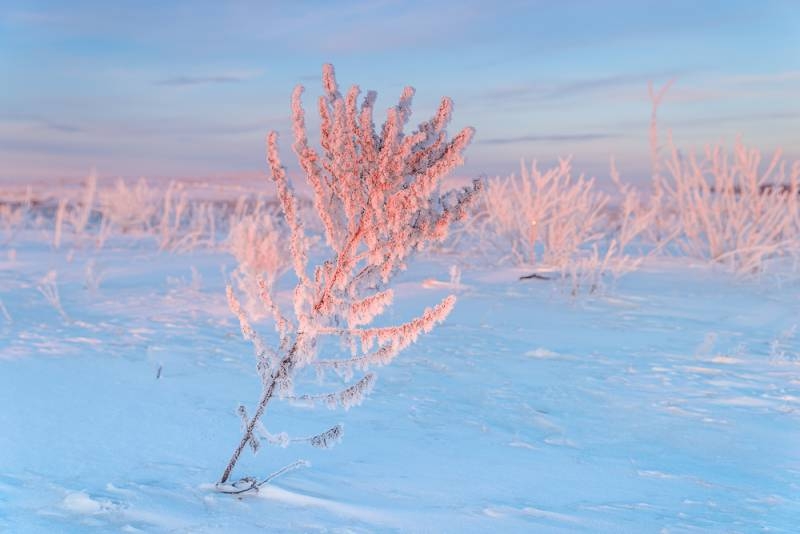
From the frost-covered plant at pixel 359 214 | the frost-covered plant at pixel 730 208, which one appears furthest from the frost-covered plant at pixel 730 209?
the frost-covered plant at pixel 359 214

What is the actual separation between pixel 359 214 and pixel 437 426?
4.06 ft

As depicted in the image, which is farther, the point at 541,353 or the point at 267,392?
the point at 541,353

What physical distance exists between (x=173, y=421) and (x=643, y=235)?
1240cm

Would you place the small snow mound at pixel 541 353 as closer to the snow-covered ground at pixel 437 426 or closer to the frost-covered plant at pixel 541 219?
the snow-covered ground at pixel 437 426

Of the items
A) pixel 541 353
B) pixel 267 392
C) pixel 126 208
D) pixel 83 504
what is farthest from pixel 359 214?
pixel 126 208

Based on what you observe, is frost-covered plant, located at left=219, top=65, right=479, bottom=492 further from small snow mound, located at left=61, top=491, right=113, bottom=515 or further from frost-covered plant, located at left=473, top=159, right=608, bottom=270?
frost-covered plant, located at left=473, top=159, right=608, bottom=270

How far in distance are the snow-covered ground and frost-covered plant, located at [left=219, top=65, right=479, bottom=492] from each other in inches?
12.8

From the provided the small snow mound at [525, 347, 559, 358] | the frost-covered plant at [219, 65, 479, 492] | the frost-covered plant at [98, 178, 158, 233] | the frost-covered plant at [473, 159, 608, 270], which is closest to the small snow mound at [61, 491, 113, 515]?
the frost-covered plant at [219, 65, 479, 492]

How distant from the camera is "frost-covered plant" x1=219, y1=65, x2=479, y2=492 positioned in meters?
2.45

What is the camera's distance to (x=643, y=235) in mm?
14430

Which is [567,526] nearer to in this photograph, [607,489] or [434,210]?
[607,489]

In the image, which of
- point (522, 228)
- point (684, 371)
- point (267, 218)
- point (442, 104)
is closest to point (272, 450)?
point (442, 104)

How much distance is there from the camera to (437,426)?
3473mm

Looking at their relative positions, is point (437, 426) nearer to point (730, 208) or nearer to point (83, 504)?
point (83, 504)
